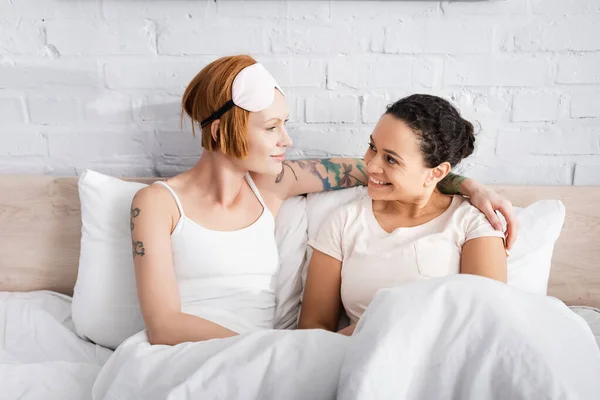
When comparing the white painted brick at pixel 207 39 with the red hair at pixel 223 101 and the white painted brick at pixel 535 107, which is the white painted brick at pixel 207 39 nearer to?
the red hair at pixel 223 101

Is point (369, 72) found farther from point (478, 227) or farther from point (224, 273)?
point (224, 273)

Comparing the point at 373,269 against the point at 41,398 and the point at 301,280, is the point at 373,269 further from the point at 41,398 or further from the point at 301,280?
the point at 41,398

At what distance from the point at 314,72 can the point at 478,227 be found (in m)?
0.62

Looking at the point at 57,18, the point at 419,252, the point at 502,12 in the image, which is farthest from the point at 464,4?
the point at 57,18

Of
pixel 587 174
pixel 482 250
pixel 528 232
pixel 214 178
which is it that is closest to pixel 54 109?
pixel 214 178

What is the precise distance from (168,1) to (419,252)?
935mm

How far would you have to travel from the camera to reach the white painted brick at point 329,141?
1.56m

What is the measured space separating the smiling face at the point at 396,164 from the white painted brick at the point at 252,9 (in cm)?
46

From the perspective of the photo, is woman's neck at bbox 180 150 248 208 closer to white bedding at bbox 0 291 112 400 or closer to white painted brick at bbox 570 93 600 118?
white bedding at bbox 0 291 112 400

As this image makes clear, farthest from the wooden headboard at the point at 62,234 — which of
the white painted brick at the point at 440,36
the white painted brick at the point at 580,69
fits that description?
the white painted brick at the point at 440,36

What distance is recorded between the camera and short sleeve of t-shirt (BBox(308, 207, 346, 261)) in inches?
52.0

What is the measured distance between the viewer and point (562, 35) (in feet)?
4.82

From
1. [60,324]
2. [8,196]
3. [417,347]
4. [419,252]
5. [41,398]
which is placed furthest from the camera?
[8,196]

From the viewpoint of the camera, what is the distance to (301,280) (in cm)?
142
